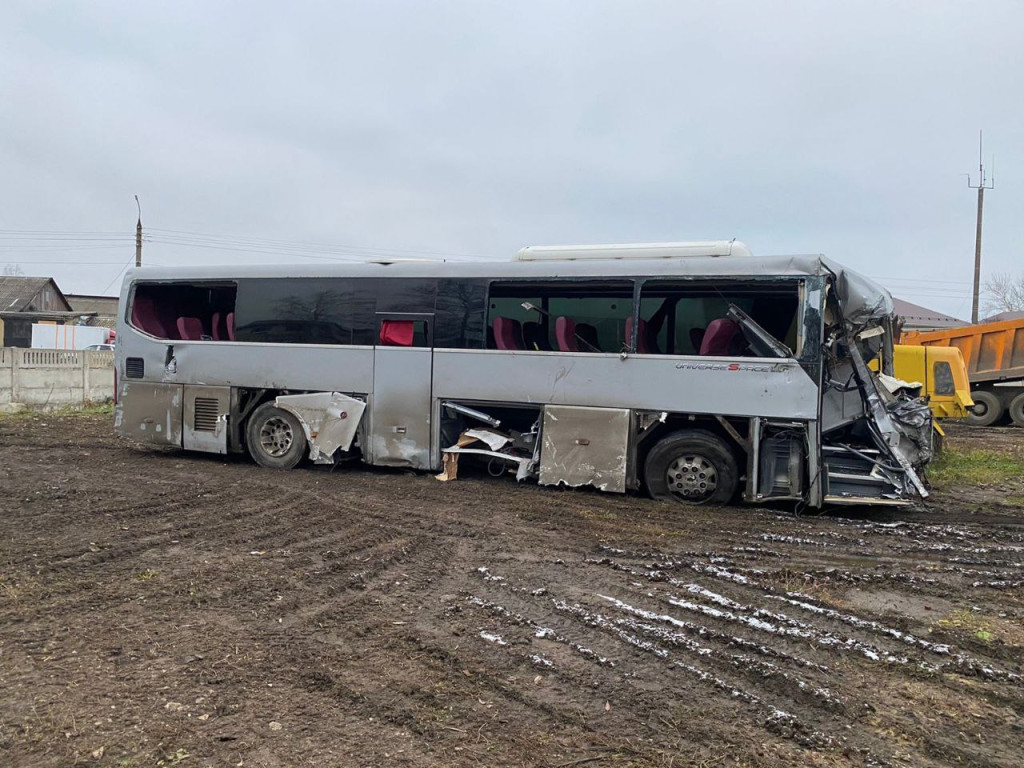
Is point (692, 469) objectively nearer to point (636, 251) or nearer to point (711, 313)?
point (711, 313)

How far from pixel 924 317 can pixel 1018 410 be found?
37982mm

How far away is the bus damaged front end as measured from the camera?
313 inches

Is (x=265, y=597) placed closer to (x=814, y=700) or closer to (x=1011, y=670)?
(x=814, y=700)

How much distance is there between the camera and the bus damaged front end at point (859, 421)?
795cm

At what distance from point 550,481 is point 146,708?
6.12m

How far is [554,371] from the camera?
9109mm

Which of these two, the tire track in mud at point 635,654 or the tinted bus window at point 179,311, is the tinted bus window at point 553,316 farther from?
the tire track in mud at point 635,654

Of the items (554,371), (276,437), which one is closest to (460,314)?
(554,371)

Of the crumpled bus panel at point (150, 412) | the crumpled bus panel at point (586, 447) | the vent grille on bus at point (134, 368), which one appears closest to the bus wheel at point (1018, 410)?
the crumpled bus panel at point (586, 447)

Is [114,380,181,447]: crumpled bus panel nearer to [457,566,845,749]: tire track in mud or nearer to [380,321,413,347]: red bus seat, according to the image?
[380,321,413,347]: red bus seat

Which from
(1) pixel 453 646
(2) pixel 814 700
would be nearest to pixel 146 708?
(1) pixel 453 646

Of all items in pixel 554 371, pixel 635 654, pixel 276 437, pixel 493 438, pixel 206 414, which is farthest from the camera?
pixel 206 414

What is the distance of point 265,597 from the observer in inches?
196

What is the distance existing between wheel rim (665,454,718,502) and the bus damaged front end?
3.92 feet
